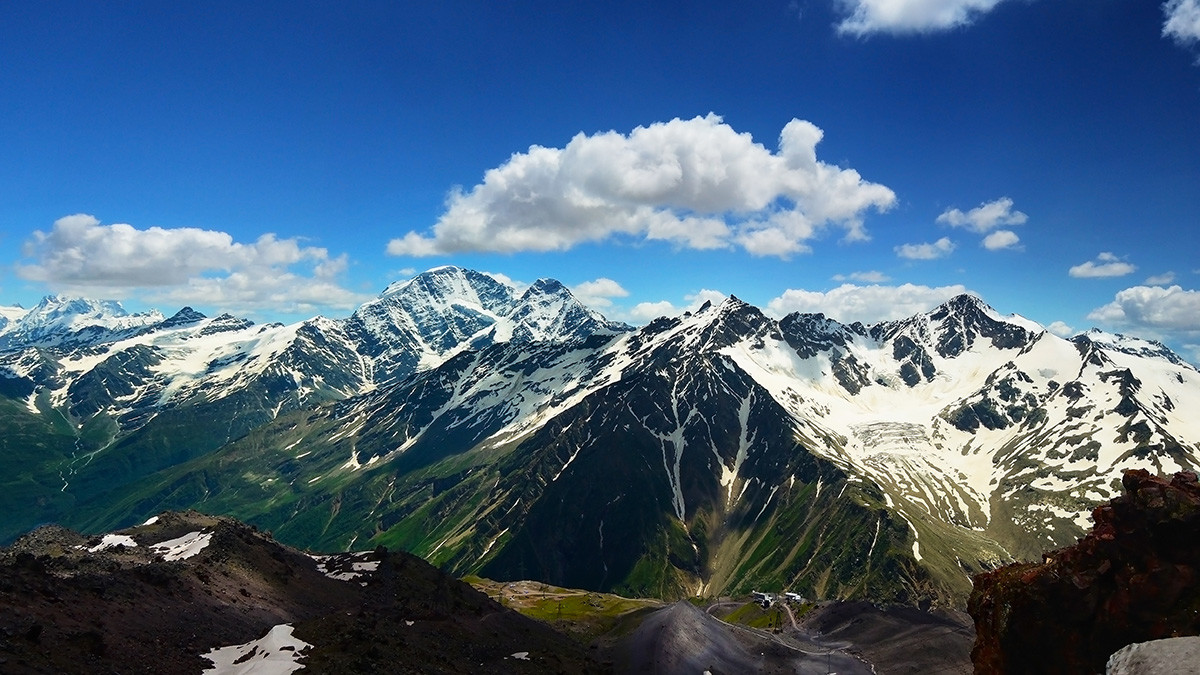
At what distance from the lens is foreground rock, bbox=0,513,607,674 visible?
62.2m

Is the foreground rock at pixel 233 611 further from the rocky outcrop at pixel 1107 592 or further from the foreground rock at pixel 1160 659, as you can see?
the foreground rock at pixel 1160 659

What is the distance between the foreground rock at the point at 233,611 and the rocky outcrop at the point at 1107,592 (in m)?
63.4

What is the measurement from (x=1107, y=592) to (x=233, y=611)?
101436mm

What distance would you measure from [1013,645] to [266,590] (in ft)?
341

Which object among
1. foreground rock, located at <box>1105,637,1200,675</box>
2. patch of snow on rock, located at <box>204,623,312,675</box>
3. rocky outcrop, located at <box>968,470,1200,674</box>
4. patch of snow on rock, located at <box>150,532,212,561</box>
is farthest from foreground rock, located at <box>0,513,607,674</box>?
foreground rock, located at <box>1105,637,1200,675</box>

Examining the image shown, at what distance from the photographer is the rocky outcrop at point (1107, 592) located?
2042 inches

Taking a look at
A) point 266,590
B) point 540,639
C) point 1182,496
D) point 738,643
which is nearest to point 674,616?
point 738,643

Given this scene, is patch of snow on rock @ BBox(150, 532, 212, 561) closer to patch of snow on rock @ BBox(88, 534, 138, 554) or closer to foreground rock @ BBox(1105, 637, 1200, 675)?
patch of snow on rock @ BBox(88, 534, 138, 554)

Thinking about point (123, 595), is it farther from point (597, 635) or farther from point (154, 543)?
point (597, 635)

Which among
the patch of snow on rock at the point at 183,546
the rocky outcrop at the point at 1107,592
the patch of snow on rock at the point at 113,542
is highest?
the rocky outcrop at the point at 1107,592

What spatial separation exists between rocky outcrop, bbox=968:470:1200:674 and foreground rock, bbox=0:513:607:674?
6340 cm

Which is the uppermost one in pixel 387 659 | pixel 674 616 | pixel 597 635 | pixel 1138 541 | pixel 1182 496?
pixel 1182 496

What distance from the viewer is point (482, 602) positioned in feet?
444

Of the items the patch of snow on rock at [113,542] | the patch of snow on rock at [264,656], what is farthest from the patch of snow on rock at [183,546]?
the patch of snow on rock at [264,656]
